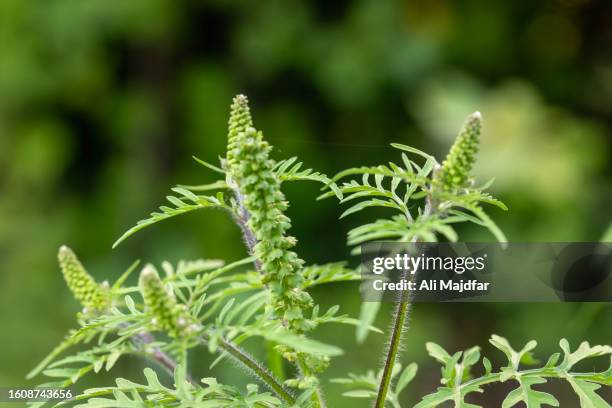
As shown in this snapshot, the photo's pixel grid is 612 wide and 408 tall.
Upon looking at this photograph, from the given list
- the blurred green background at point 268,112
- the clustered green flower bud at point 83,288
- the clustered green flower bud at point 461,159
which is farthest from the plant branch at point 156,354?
the blurred green background at point 268,112

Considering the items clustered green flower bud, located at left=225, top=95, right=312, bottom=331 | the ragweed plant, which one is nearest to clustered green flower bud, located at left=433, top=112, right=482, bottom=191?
the ragweed plant

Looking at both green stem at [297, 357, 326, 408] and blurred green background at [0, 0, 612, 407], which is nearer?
green stem at [297, 357, 326, 408]

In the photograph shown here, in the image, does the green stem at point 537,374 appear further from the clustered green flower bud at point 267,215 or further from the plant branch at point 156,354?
the plant branch at point 156,354

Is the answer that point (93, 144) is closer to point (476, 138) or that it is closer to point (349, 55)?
point (349, 55)

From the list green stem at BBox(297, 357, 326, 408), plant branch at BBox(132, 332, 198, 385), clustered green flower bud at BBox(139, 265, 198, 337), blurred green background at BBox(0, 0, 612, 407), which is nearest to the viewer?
clustered green flower bud at BBox(139, 265, 198, 337)

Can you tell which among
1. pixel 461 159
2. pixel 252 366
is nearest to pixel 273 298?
pixel 252 366

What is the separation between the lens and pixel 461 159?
0.57 metres

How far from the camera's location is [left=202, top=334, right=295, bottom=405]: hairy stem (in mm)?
600

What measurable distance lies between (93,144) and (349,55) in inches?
47.9

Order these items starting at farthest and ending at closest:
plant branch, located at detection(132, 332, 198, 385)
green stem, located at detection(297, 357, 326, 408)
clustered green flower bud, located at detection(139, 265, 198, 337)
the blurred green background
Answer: the blurred green background → plant branch, located at detection(132, 332, 198, 385) → green stem, located at detection(297, 357, 326, 408) → clustered green flower bud, located at detection(139, 265, 198, 337)

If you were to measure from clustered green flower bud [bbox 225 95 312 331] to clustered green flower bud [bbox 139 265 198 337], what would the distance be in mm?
78

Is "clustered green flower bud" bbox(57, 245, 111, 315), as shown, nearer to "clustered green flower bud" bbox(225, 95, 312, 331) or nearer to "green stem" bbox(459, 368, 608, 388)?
"clustered green flower bud" bbox(225, 95, 312, 331)

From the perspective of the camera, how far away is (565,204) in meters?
2.56

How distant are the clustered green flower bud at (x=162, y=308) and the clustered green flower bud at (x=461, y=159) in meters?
0.23
